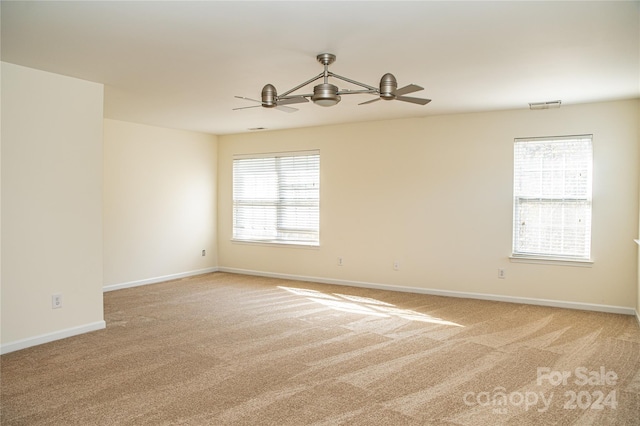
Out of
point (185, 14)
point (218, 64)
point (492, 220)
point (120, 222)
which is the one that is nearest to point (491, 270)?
point (492, 220)

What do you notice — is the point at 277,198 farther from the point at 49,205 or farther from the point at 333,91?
the point at 333,91

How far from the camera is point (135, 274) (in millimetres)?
6703

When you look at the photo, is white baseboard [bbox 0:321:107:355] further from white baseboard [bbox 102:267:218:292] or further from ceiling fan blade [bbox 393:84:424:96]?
ceiling fan blade [bbox 393:84:424:96]

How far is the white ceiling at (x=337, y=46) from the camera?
2754 millimetres

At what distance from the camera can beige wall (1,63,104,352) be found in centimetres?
383

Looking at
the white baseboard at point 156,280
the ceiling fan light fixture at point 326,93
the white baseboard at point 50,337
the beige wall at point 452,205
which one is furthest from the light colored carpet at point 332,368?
the ceiling fan light fixture at point 326,93

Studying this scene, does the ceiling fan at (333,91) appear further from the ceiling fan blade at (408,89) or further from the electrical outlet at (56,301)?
the electrical outlet at (56,301)

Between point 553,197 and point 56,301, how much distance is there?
5.50m

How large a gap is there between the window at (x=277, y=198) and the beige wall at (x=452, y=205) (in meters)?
0.18

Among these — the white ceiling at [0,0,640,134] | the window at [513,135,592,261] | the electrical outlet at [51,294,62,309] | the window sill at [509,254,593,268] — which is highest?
the white ceiling at [0,0,640,134]

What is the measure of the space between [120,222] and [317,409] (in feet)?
15.8

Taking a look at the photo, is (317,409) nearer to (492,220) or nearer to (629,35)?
(629,35)

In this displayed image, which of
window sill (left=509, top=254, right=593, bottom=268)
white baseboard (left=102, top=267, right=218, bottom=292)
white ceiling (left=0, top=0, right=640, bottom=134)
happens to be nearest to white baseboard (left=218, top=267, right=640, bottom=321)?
window sill (left=509, top=254, right=593, bottom=268)

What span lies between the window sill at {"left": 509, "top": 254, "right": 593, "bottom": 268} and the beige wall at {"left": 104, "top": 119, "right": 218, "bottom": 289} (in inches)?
196
